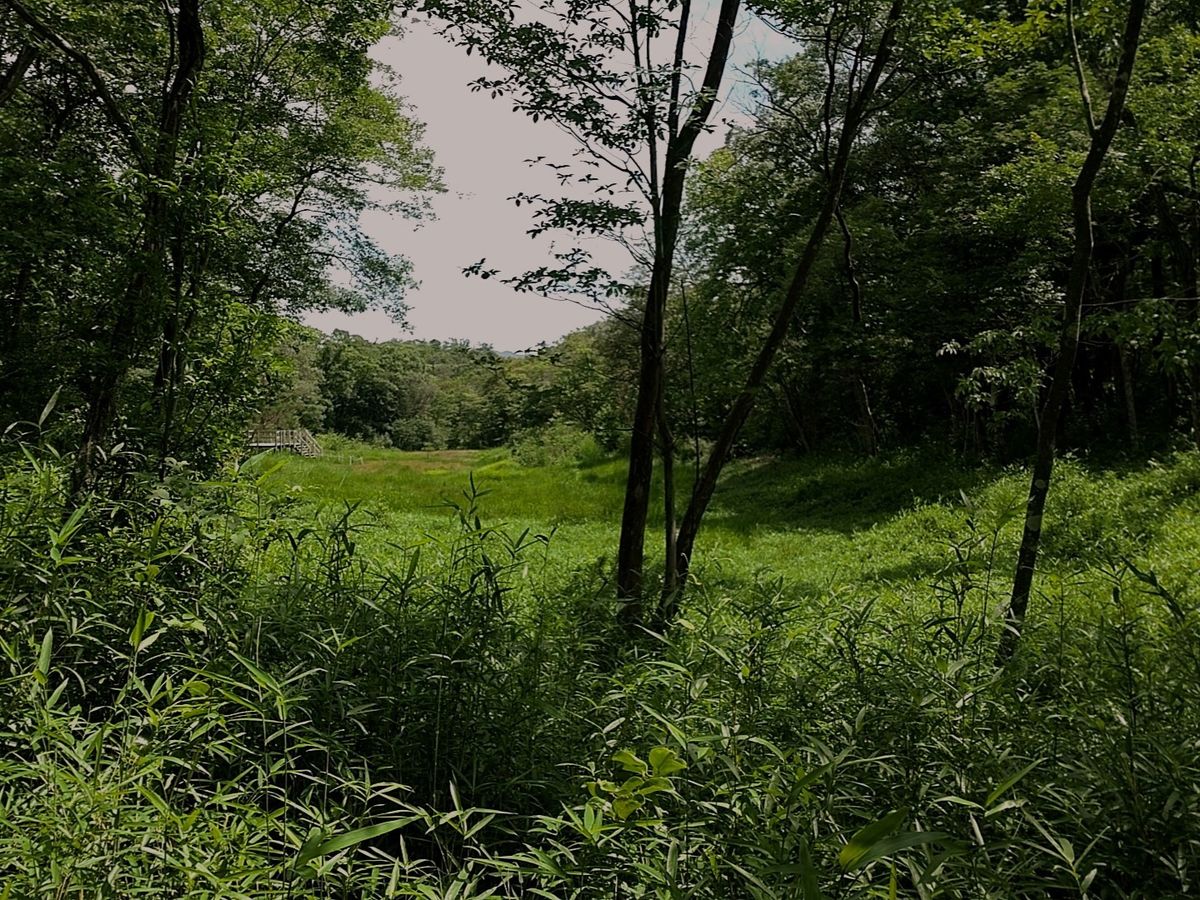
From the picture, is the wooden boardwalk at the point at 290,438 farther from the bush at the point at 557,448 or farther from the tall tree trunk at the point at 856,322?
the tall tree trunk at the point at 856,322

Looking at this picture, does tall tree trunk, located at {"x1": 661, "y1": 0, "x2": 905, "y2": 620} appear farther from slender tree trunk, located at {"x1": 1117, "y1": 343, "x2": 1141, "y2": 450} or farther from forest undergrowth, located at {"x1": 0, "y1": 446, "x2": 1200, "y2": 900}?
slender tree trunk, located at {"x1": 1117, "y1": 343, "x2": 1141, "y2": 450}

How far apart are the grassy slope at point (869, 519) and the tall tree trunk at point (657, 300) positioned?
55 centimetres

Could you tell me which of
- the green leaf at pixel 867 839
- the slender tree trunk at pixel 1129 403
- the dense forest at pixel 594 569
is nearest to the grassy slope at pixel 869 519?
the dense forest at pixel 594 569

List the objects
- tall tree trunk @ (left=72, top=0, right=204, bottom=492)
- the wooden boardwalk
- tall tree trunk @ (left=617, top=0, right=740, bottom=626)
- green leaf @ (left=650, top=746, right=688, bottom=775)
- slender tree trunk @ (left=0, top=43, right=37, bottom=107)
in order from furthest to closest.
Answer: the wooden boardwalk
slender tree trunk @ (left=0, top=43, right=37, bottom=107)
tall tree trunk @ (left=617, top=0, right=740, bottom=626)
tall tree trunk @ (left=72, top=0, right=204, bottom=492)
green leaf @ (left=650, top=746, right=688, bottom=775)

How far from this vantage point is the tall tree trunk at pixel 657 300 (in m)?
4.32

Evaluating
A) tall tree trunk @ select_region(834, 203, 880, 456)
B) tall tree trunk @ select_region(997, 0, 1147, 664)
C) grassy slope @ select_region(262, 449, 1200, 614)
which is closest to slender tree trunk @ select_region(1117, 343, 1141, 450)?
grassy slope @ select_region(262, 449, 1200, 614)

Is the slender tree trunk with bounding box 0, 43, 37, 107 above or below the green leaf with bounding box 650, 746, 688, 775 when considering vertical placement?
above

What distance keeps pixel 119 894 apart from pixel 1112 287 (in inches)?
537

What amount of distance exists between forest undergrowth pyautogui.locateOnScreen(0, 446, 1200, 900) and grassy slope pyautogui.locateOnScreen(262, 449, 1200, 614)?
62cm

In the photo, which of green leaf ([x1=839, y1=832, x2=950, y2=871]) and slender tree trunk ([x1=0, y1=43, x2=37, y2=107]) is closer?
green leaf ([x1=839, y1=832, x2=950, y2=871])

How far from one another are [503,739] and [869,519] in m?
8.12

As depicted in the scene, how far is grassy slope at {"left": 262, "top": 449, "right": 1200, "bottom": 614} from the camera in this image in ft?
18.4

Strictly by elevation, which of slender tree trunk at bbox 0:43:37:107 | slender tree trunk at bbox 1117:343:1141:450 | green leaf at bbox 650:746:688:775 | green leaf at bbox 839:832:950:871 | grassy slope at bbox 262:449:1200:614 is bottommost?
grassy slope at bbox 262:449:1200:614

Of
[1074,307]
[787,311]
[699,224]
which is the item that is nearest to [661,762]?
[1074,307]
